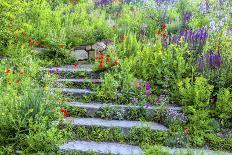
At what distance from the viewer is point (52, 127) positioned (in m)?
5.46

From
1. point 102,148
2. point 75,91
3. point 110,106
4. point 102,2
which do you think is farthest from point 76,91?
point 102,2

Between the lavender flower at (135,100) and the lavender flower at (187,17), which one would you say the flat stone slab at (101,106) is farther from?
the lavender flower at (187,17)

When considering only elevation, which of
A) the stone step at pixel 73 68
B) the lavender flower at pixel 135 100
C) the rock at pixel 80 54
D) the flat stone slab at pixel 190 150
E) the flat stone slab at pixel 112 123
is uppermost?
the rock at pixel 80 54

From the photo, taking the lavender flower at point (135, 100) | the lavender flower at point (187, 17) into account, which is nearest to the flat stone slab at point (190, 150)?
the lavender flower at point (135, 100)

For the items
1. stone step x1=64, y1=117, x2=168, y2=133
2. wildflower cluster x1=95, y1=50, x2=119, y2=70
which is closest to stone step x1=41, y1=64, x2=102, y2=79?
wildflower cluster x1=95, y1=50, x2=119, y2=70

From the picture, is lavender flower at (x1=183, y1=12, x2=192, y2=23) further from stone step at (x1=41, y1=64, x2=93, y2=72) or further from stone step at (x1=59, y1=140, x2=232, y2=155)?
stone step at (x1=59, y1=140, x2=232, y2=155)

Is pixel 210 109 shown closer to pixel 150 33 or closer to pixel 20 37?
pixel 150 33

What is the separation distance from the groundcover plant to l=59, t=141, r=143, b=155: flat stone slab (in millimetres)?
15

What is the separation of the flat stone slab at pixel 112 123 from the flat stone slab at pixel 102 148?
41 centimetres

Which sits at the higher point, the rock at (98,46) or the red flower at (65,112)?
the rock at (98,46)

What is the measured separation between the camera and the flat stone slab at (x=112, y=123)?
6.21 m

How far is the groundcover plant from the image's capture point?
576 centimetres

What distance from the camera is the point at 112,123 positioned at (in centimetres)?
635

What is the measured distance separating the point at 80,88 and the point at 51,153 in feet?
7.57
